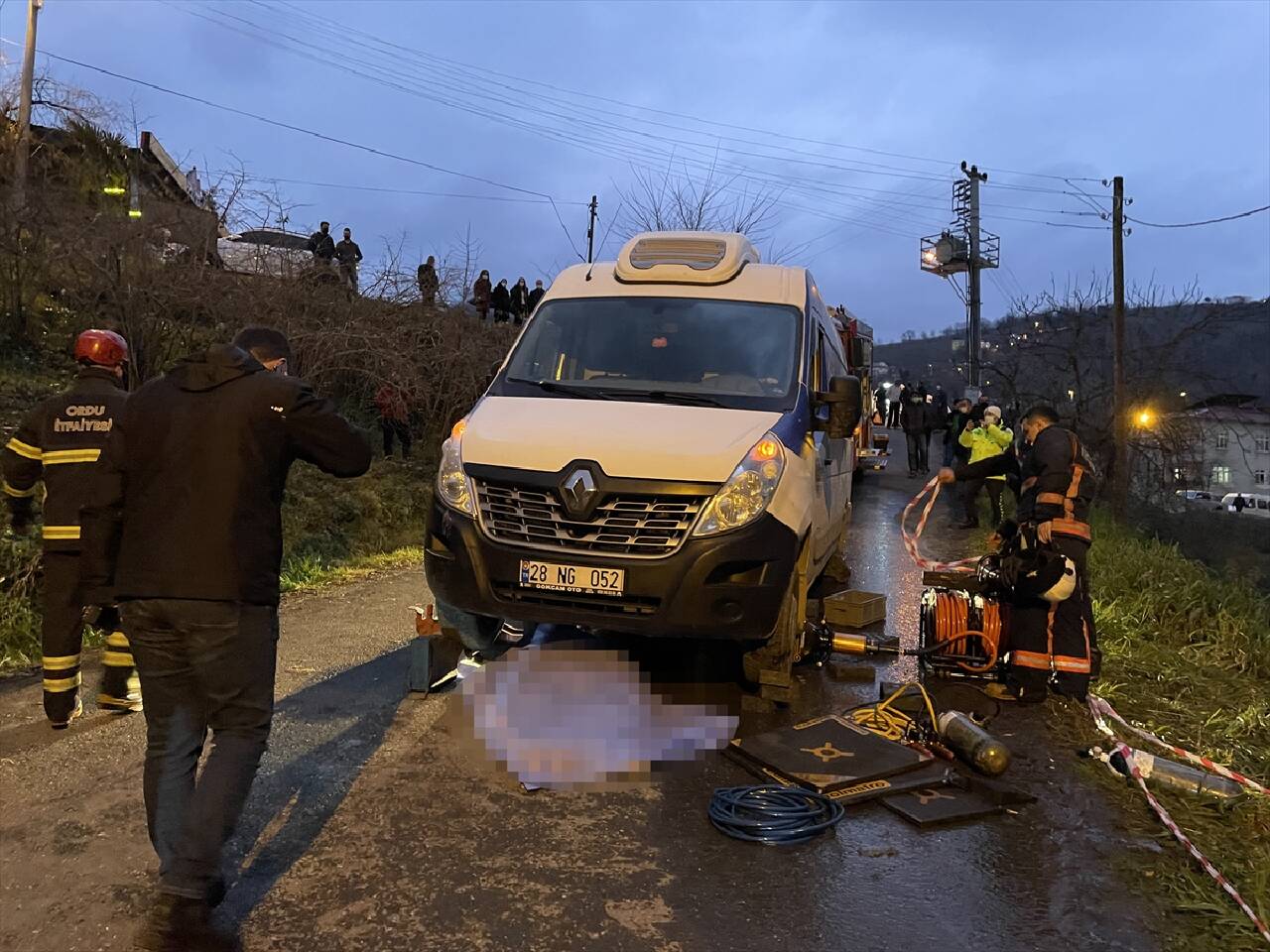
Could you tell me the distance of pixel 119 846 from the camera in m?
3.54

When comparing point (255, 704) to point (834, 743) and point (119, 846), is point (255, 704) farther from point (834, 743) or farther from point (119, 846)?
point (834, 743)

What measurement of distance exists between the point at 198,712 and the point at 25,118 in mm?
17430

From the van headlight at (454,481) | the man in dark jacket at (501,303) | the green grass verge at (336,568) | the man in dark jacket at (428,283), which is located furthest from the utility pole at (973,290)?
the van headlight at (454,481)

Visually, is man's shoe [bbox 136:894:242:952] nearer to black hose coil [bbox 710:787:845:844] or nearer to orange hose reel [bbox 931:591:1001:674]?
black hose coil [bbox 710:787:845:844]

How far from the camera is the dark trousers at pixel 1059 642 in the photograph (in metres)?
5.55

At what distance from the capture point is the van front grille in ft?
15.0

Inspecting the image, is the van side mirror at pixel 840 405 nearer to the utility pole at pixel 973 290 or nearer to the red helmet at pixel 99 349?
the red helmet at pixel 99 349

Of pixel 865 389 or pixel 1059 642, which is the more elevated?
pixel 865 389

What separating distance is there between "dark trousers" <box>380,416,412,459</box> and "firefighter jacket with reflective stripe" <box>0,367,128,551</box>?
1024 centimetres

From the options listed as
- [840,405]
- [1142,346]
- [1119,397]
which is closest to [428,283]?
[840,405]

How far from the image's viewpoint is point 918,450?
69.3 ft

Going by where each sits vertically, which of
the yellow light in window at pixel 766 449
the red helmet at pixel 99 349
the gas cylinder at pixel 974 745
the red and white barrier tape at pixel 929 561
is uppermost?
the red helmet at pixel 99 349

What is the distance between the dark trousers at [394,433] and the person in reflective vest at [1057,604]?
1108 cm

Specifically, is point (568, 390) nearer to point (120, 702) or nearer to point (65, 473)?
point (65, 473)
